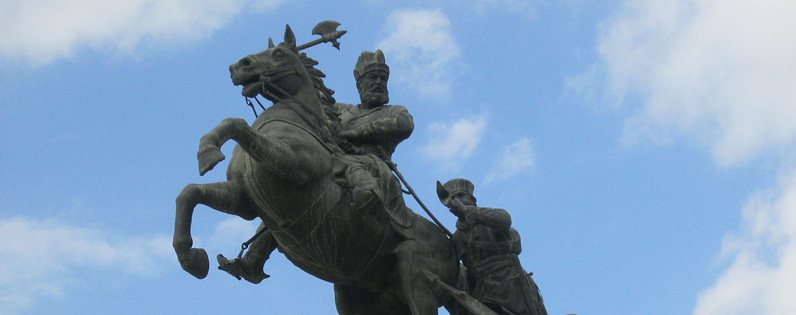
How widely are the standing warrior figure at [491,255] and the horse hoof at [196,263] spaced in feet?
8.39

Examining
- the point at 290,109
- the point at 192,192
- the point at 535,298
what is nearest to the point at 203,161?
the point at 192,192

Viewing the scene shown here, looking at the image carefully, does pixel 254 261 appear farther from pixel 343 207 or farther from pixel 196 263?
pixel 196 263

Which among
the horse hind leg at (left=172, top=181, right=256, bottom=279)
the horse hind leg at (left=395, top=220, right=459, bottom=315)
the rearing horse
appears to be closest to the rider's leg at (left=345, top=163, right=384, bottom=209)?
the rearing horse

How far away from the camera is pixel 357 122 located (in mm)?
13008

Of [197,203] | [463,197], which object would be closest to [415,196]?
[463,197]

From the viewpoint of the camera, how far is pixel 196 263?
433 inches

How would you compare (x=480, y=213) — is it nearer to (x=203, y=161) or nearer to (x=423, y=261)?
(x=423, y=261)

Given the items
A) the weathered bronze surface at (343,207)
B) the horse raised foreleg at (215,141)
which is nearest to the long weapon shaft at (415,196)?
the weathered bronze surface at (343,207)

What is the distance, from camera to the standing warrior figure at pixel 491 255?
→ 487 inches

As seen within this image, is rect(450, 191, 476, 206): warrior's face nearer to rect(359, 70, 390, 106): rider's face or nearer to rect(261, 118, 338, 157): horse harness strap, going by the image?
rect(359, 70, 390, 106): rider's face

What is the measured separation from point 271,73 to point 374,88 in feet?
4.92

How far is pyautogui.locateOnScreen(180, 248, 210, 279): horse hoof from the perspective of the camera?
1097 cm

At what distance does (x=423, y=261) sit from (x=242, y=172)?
185 centimetres

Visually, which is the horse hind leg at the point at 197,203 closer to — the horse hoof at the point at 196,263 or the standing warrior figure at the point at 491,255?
the horse hoof at the point at 196,263
